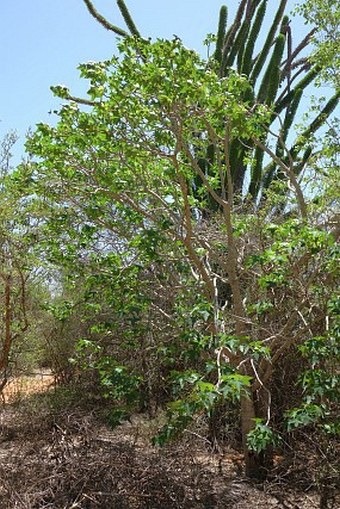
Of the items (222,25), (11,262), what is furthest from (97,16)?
(11,262)

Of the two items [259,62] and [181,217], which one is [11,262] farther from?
[259,62]

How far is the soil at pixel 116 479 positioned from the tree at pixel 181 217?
0.40 metres

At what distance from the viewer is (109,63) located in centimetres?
457

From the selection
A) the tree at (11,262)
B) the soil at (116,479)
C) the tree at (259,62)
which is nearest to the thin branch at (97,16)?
the tree at (259,62)

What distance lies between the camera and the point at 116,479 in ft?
14.6

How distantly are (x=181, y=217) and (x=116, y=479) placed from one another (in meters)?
2.21

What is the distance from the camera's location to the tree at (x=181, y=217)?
4.34m

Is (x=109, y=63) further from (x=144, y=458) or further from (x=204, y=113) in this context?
(x=144, y=458)

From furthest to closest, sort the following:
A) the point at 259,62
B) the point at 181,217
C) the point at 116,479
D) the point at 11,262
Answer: the point at 259,62, the point at 11,262, the point at 181,217, the point at 116,479

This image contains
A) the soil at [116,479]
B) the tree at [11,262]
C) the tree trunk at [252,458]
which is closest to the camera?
the soil at [116,479]

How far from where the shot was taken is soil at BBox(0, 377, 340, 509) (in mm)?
4324

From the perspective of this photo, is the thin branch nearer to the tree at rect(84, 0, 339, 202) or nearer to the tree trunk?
the tree at rect(84, 0, 339, 202)

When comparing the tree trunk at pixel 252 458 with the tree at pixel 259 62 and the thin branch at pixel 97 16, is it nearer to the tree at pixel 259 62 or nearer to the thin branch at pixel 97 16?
the tree at pixel 259 62

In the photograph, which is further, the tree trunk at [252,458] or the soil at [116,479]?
the tree trunk at [252,458]
